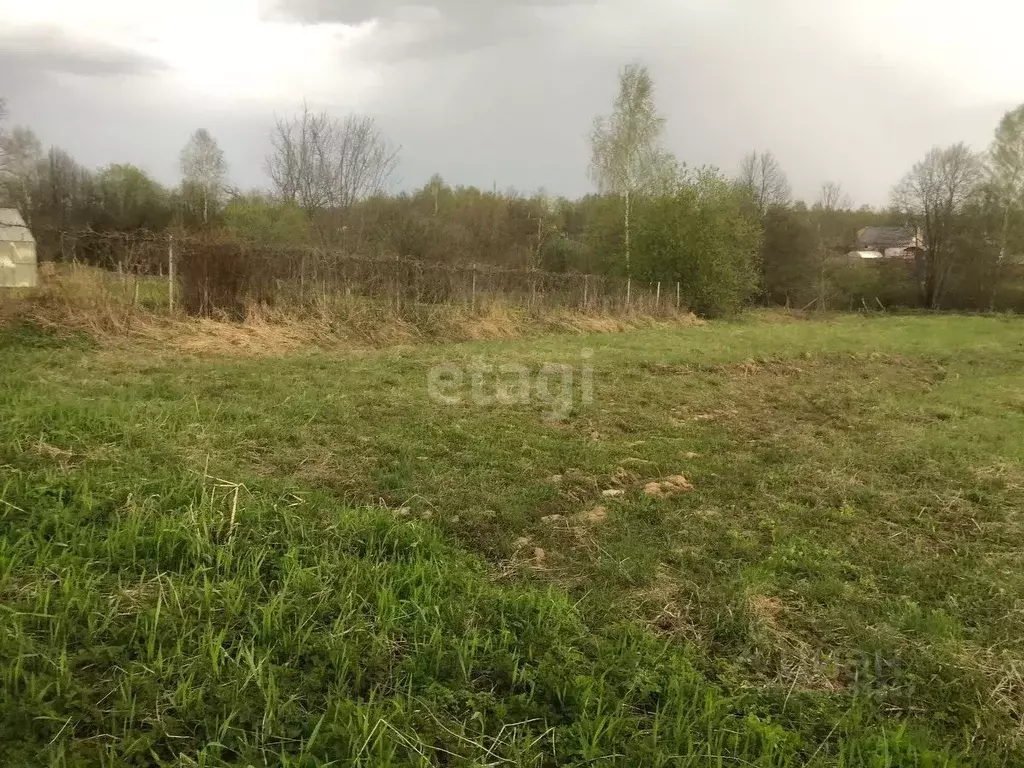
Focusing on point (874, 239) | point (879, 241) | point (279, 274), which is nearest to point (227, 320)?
point (279, 274)

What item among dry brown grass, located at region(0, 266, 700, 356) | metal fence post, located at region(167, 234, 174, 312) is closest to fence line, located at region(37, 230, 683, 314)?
metal fence post, located at region(167, 234, 174, 312)

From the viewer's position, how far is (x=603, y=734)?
6.95 ft

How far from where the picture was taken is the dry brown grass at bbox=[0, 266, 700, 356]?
928 centimetres

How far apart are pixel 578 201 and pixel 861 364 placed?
122 feet

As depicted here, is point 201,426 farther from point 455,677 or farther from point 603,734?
point 603,734

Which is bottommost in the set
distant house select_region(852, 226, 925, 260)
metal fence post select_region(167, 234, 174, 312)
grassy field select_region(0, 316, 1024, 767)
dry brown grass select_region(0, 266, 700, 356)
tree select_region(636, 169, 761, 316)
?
grassy field select_region(0, 316, 1024, 767)

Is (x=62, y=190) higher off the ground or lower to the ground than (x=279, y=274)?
higher

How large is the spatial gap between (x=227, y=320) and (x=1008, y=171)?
1558 inches

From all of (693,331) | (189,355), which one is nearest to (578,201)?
(693,331)

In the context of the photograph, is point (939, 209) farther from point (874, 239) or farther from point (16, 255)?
point (16, 255)

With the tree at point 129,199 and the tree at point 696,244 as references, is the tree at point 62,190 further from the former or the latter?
the tree at point 696,244

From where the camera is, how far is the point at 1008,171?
107ft

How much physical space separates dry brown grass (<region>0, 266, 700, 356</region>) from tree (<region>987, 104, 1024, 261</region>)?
1262 inches

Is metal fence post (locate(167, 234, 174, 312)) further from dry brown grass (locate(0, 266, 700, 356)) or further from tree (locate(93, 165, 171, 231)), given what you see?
tree (locate(93, 165, 171, 231))
